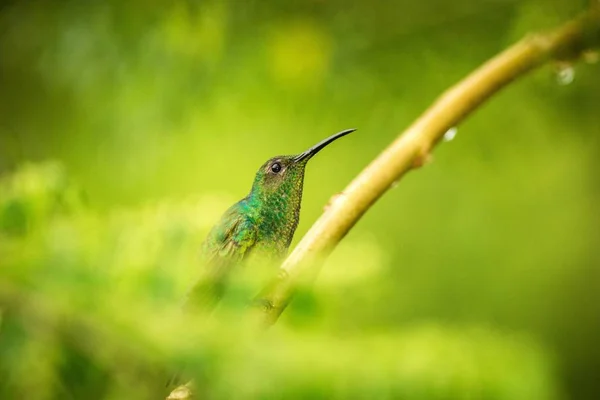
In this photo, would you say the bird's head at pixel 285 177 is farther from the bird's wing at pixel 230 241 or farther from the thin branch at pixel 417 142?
the thin branch at pixel 417 142

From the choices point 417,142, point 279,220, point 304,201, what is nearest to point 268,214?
point 279,220

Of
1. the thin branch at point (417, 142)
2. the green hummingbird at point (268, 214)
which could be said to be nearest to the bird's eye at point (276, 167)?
the green hummingbird at point (268, 214)

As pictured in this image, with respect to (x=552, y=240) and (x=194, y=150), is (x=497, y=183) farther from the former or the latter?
(x=194, y=150)

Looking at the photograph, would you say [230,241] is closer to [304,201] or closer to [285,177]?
[285,177]

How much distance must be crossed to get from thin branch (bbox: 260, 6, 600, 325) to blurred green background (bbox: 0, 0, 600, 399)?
0.03m

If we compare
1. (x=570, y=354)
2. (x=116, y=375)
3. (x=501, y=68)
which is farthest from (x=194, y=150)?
(x=570, y=354)

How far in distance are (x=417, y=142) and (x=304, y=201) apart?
1.59ft

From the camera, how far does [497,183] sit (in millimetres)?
1318

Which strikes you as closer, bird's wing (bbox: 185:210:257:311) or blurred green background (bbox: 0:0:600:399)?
blurred green background (bbox: 0:0:600:399)

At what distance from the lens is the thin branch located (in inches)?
13.6

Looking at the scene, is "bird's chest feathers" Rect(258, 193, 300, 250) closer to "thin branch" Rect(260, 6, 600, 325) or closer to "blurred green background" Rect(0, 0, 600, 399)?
"blurred green background" Rect(0, 0, 600, 399)

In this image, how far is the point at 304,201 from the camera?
979mm

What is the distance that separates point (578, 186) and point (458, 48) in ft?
1.98

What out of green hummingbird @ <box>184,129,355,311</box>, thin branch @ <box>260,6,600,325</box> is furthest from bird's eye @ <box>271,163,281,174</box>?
thin branch @ <box>260,6,600,325</box>
